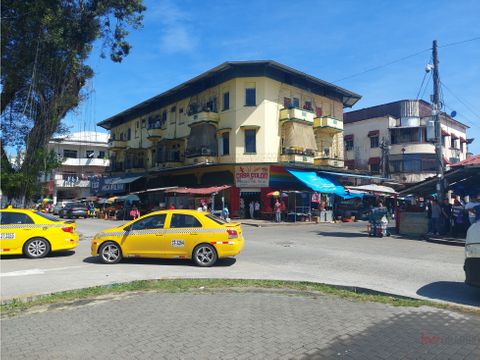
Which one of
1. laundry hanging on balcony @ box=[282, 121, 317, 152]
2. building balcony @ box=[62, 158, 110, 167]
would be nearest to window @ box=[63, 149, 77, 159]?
building balcony @ box=[62, 158, 110, 167]

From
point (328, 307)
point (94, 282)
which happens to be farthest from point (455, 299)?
point (94, 282)

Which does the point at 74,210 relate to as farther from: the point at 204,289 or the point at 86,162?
the point at 204,289

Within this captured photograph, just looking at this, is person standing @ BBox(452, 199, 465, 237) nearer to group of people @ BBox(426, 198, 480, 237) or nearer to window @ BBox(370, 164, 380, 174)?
group of people @ BBox(426, 198, 480, 237)

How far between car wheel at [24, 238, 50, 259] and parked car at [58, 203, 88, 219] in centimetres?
2657

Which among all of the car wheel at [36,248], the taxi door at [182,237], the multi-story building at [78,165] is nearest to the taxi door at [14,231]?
the car wheel at [36,248]

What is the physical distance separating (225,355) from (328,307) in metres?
2.47

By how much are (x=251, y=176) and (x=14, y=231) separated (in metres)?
21.4

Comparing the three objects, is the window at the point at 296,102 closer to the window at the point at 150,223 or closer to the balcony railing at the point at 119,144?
the balcony railing at the point at 119,144

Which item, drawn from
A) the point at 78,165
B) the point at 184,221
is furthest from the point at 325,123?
the point at 78,165

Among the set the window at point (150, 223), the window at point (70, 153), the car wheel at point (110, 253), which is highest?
the window at point (70, 153)

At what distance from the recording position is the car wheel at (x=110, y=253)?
1106 centimetres

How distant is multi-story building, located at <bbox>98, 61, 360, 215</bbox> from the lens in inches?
1267

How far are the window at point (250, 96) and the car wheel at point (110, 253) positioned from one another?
76.5 ft

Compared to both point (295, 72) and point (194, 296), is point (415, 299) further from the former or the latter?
point (295, 72)
